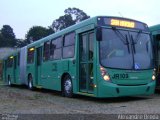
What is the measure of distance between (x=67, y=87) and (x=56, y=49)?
7.61ft

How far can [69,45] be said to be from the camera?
50.8 feet

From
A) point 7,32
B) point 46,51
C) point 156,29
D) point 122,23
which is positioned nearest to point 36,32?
point 7,32

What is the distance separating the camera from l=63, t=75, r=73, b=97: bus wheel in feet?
50.1

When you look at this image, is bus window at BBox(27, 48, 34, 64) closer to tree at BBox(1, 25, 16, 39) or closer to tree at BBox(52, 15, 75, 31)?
tree at BBox(52, 15, 75, 31)

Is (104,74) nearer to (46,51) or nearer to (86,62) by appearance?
(86,62)

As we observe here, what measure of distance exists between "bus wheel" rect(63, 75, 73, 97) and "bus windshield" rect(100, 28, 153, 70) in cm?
283

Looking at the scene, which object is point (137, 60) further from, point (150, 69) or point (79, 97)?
point (79, 97)

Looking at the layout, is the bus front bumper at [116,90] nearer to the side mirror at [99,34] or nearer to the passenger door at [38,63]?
the side mirror at [99,34]

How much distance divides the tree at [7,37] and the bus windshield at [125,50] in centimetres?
8599

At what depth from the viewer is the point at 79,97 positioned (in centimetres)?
1580

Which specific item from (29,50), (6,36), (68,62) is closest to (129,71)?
(68,62)

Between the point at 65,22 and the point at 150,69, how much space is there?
7134 centimetres

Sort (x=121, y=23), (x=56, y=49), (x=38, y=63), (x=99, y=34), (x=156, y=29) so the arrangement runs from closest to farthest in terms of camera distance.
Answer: (x=99, y=34) < (x=121, y=23) < (x=156, y=29) < (x=56, y=49) < (x=38, y=63)

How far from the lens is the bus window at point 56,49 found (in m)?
16.8
